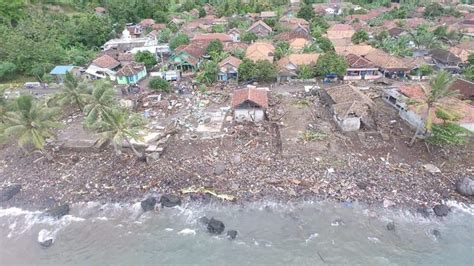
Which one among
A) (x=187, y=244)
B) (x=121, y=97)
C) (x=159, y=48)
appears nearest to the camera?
(x=187, y=244)

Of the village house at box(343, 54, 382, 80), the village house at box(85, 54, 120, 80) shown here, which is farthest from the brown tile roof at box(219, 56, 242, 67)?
the village house at box(85, 54, 120, 80)

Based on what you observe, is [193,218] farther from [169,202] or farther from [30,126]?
[30,126]

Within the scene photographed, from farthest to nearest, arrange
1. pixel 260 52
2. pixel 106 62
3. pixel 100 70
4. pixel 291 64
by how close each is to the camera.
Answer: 1. pixel 260 52
2. pixel 106 62
3. pixel 100 70
4. pixel 291 64

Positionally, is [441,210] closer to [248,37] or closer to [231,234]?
[231,234]

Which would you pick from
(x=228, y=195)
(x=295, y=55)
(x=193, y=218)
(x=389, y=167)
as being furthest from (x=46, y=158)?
(x=295, y=55)

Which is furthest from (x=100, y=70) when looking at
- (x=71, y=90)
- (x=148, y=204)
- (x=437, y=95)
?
(x=437, y=95)
